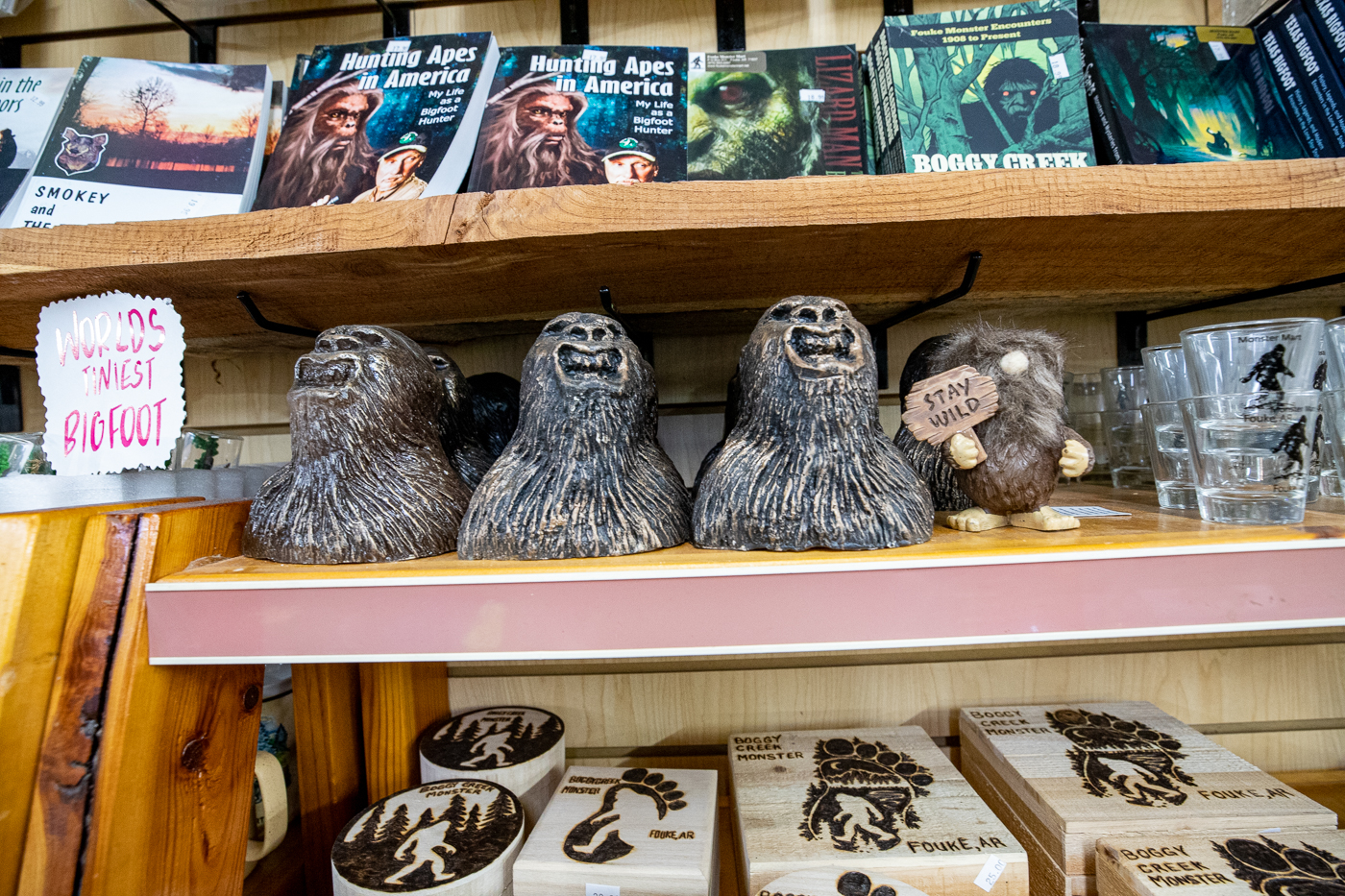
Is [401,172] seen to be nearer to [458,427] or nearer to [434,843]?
[458,427]

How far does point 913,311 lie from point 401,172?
0.89m

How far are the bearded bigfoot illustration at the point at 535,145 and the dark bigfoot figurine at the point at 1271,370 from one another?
2.93 feet

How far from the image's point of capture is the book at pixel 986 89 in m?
0.96

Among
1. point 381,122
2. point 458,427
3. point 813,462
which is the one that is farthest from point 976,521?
point 381,122

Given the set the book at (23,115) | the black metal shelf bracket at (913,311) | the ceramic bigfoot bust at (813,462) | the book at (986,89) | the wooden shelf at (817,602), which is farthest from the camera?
the book at (23,115)

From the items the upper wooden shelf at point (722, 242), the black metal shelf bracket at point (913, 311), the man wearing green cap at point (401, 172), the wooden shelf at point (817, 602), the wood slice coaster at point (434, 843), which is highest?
the man wearing green cap at point (401, 172)

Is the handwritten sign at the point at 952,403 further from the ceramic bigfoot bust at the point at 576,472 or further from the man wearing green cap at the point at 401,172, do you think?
the man wearing green cap at the point at 401,172

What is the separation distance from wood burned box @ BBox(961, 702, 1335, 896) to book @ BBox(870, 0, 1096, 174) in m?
0.90

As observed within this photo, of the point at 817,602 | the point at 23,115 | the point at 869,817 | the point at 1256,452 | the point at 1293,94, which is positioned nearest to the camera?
the point at 817,602

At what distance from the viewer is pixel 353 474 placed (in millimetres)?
814

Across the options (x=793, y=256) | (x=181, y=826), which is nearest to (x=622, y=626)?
(x=793, y=256)

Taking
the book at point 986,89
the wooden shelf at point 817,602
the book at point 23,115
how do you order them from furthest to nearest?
the book at point 23,115, the book at point 986,89, the wooden shelf at point 817,602

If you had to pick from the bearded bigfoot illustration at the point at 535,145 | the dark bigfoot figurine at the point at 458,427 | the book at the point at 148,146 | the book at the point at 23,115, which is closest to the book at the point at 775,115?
→ the bearded bigfoot illustration at the point at 535,145

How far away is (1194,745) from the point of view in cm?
99
